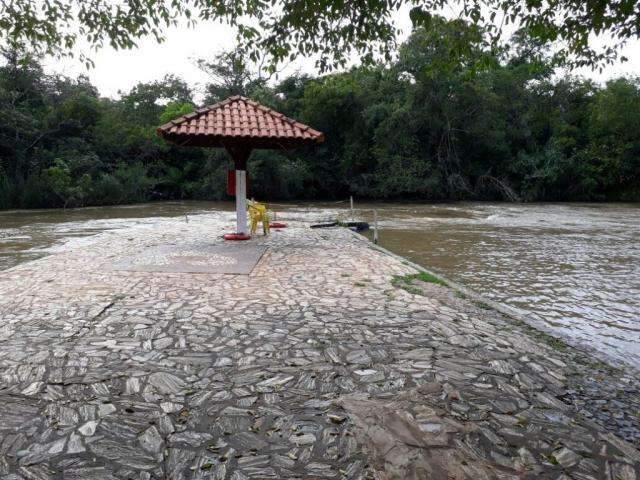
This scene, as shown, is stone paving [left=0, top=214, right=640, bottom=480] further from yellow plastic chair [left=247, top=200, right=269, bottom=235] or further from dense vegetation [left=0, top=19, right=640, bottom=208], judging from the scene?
dense vegetation [left=0, top=19, right=640, bottom=208]

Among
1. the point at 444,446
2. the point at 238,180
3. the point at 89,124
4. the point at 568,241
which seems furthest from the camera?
the point at 89,124

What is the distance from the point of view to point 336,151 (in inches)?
1345

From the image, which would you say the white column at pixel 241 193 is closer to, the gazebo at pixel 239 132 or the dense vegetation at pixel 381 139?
the gazebo at pixel 239 132

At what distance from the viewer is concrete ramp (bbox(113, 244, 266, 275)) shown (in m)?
7.03

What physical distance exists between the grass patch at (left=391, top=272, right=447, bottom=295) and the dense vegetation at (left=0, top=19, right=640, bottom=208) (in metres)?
22.2

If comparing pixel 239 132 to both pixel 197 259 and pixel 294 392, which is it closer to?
pixel 197 259

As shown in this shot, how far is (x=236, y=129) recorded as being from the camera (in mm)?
9586

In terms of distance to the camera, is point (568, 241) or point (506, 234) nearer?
point (568, 241)

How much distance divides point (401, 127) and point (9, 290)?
2704cm

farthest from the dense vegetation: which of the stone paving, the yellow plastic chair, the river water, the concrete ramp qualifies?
the stone paving

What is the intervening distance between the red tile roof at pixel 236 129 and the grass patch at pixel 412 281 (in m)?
4.07

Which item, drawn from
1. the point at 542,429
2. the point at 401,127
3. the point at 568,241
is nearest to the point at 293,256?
the point at 542,429

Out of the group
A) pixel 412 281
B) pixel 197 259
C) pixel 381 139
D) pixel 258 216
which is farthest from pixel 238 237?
pixel 381 139

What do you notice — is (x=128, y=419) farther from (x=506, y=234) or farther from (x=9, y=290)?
(x=506, y=234)
